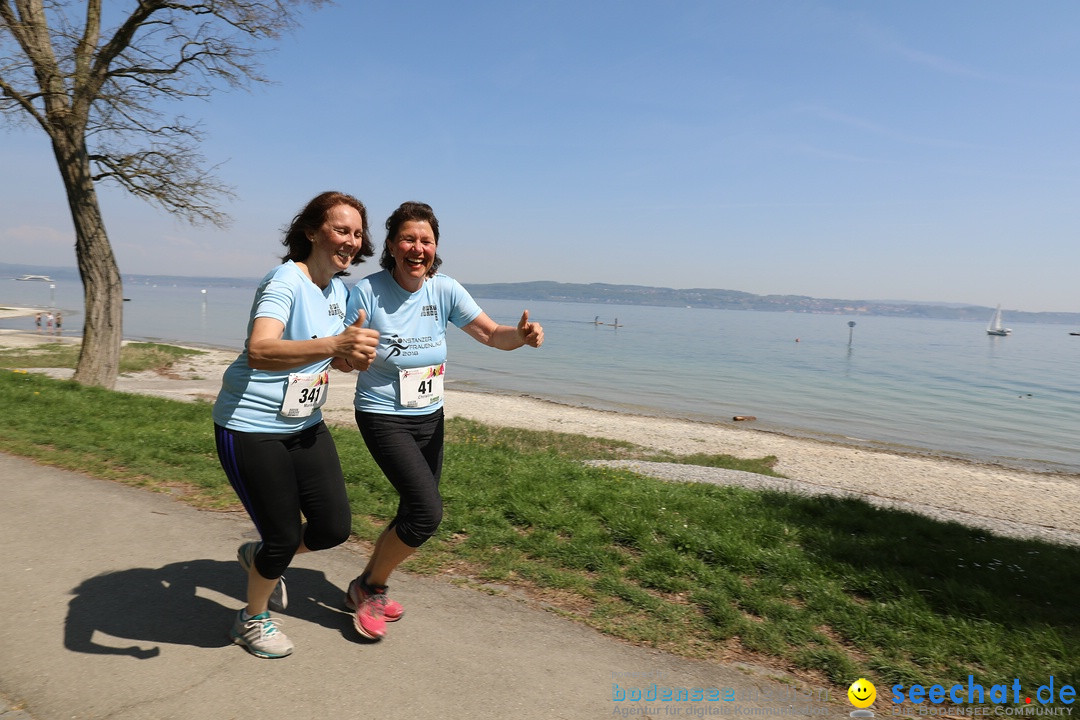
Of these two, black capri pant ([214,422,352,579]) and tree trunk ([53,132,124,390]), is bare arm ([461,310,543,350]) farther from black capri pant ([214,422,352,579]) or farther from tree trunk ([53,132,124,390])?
tree trunk ([53,132,124,390])

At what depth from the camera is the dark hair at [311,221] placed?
3137mm

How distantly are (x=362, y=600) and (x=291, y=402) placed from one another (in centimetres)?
111

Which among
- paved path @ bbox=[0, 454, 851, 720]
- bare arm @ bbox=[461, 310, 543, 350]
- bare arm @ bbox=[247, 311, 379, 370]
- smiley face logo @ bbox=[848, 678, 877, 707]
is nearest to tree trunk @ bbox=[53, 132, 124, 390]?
paved path @ bbox=[0, 454, 851, 720]

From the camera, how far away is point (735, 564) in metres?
4.37

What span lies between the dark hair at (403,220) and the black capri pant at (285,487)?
94 centimetres

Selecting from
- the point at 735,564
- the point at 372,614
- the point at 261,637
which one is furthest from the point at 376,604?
the point at 735,564

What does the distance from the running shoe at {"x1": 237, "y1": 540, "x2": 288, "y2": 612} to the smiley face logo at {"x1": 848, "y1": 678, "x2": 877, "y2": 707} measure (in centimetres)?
278

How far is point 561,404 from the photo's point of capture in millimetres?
23672

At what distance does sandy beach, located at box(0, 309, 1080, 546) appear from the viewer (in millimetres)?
9453

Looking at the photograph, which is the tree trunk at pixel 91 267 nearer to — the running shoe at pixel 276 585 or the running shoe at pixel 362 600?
the running shoe at pixel 276 585

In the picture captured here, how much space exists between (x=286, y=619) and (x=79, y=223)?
1091 centimetres

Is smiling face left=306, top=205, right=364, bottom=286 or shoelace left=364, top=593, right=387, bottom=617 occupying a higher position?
smiling face left=306, top=205, right=364, bottom=286

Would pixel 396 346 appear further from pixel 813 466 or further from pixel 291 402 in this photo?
pixel 813 466

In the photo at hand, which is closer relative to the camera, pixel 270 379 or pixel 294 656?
pixel 270 379
